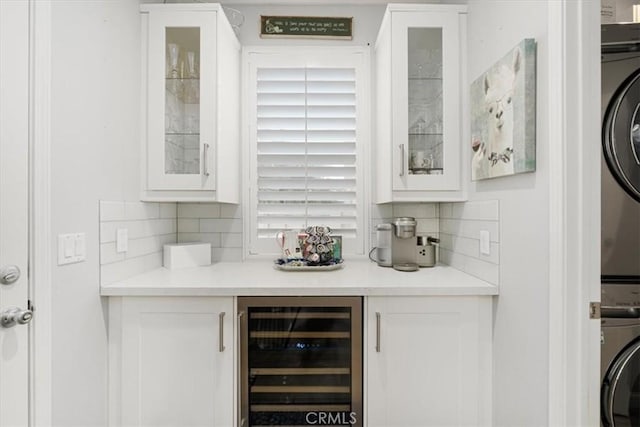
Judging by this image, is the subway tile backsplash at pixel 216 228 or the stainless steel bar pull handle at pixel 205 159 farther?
the subway tile backsplash at pixel 216 228

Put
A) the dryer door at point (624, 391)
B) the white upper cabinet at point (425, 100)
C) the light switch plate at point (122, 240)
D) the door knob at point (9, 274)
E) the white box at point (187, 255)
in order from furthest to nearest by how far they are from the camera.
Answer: the white box at point (187, 255) < the white upper cabinet at point (425, 100) < the light switch plate at point (122, 240) < the dryer door at point (624, 391) < the door knob at point (9, 274)

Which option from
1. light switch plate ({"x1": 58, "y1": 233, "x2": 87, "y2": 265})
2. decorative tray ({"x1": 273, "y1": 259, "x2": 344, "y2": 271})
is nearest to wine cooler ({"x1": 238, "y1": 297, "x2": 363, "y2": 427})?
decorative tray ({"x1": 273, "y1": 259, "x2": 344, "y2": 271})

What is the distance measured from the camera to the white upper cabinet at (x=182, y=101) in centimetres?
188

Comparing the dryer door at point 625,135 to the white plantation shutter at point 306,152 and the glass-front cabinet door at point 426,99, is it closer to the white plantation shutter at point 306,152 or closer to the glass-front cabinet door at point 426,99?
the glass-front cabinet door at point 426,99

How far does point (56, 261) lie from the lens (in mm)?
1300

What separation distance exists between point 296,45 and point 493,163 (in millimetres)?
1459

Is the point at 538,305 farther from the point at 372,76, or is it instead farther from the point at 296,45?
the point at 296,45

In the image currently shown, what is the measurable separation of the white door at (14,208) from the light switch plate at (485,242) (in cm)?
181

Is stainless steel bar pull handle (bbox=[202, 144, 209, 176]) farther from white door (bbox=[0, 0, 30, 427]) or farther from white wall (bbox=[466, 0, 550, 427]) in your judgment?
white wall (bbox=[466, 0, 550, 427])

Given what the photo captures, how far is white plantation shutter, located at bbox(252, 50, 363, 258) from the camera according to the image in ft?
7.48

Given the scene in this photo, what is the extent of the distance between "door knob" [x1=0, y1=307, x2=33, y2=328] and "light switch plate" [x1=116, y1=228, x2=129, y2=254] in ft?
1.81

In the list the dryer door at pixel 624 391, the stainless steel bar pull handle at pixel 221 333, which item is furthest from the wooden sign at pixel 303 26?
the dryer door at pixel 624 391

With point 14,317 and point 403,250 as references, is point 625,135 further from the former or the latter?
point 14,317

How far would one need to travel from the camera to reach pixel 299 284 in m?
1.61
